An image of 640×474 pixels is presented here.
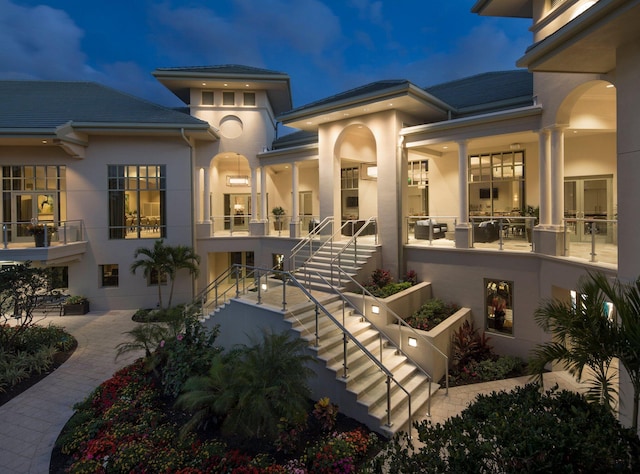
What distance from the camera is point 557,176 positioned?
10.4 meters

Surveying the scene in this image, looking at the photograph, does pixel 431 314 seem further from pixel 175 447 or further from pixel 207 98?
pixel 207 98

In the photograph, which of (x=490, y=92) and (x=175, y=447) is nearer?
(x=175, y=447)

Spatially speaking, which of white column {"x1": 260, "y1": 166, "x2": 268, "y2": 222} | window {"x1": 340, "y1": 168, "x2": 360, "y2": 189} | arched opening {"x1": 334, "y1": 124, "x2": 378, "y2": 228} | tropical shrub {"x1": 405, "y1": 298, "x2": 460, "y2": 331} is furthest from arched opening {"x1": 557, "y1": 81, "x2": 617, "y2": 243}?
white column {"x1": 260, "y1": 166, "x2": 268, "y2": 222}

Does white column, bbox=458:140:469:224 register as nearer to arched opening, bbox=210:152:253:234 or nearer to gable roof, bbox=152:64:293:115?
gable roof, bbox=152:64:293:115

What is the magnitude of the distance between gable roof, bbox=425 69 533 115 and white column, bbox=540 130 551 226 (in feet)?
11.2

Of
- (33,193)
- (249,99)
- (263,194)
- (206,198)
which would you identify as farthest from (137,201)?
(249,99)

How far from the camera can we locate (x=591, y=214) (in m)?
13.5

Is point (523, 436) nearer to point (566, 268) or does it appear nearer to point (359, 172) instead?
point (566, 268)

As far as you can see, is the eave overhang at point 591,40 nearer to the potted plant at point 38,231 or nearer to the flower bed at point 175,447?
the flower bed at point 175,447

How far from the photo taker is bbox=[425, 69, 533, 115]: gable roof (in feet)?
45.8

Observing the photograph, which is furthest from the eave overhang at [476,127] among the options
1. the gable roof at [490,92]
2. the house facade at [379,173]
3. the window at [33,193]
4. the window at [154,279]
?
the window at [33,193]

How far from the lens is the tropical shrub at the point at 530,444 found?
302 cm

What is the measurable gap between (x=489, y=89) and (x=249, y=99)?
11916mm

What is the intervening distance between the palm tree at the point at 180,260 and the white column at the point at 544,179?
14.0 metres
